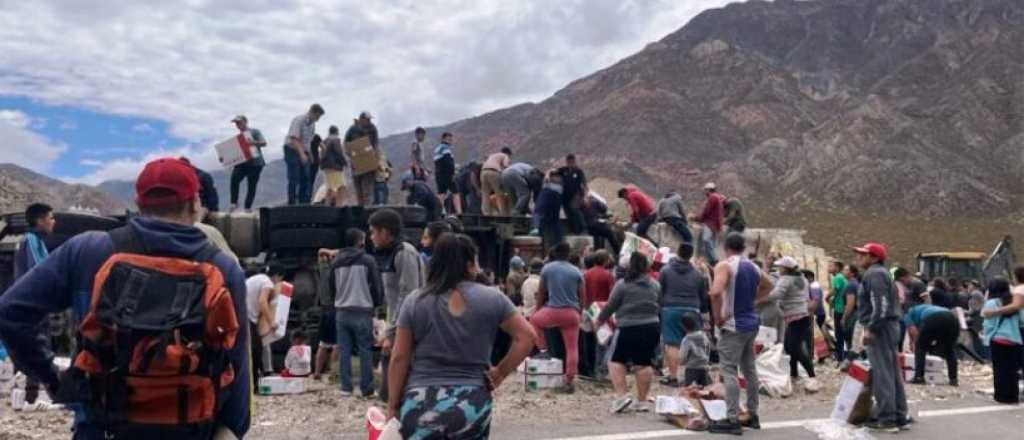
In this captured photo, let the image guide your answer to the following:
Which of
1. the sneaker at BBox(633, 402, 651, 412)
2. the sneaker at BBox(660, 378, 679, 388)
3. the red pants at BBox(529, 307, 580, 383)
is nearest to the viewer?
the sneaker at BBox(633, 402, 651, 412)

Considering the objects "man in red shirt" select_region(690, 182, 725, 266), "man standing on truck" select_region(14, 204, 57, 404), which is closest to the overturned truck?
"man standing on truck" select_region(14, 204, 57, 404)

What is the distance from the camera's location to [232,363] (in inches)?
119

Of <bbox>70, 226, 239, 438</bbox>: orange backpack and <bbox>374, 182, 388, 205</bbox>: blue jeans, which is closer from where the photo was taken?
<bbox>70, 226, 239, 438</bbox>: orange backpack

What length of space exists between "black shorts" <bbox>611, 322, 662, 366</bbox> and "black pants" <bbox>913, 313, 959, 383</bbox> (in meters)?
4.28

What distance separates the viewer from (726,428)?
768cm

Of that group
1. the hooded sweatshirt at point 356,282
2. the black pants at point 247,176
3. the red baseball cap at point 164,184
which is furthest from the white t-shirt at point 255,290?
the red baseball cap at point 164,184

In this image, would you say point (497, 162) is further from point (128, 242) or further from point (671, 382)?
point (128, 242)

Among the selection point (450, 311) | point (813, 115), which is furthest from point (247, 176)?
point (813, 115)

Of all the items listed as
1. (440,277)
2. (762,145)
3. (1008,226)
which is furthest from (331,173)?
(762,145)

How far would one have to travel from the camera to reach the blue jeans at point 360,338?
8.85m

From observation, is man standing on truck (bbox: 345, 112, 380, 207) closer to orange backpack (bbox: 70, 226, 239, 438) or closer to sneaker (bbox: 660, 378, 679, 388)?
sneaker (bbox: 660, 378, 679, 388)

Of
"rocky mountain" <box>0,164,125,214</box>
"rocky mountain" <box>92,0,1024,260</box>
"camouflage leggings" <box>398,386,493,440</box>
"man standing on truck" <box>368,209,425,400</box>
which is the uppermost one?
"rocky mountain" <box>92,0,1024,260</box>

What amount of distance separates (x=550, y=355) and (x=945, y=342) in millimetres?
4778

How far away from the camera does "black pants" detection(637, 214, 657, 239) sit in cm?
1527
